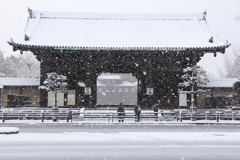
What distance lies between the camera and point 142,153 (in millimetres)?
10234

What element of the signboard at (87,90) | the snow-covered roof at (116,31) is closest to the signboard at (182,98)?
the snow-covered roof at (116,31)

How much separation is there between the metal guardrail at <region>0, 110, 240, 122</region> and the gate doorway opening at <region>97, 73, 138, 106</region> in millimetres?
17857

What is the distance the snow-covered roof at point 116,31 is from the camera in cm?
2606

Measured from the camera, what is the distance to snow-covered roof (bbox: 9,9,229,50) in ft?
85.5

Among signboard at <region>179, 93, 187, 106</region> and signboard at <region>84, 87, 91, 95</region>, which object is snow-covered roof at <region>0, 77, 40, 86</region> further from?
signboard at <region>179, 93, 187, 106</region>

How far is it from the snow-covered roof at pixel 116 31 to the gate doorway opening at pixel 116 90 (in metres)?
11.1

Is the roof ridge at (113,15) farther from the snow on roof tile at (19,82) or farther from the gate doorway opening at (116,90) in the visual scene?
the gate doorway opening at (116,90)

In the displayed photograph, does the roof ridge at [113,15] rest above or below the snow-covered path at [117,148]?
above

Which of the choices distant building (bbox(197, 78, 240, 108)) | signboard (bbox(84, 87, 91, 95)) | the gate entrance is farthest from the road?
distant building (bbox(197, 78, 240, 108))

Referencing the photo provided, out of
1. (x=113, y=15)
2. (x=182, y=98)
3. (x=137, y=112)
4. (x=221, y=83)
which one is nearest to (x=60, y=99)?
(x=137, y=112)

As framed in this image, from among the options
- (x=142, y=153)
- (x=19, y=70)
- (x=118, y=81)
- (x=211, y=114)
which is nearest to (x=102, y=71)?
(x=211, y=114)

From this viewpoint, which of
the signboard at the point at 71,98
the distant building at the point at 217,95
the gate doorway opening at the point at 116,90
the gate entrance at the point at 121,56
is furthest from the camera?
the gate doorway opening at the point at 116,90

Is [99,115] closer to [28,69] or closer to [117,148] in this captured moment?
[117,148]

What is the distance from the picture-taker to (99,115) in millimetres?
23969
